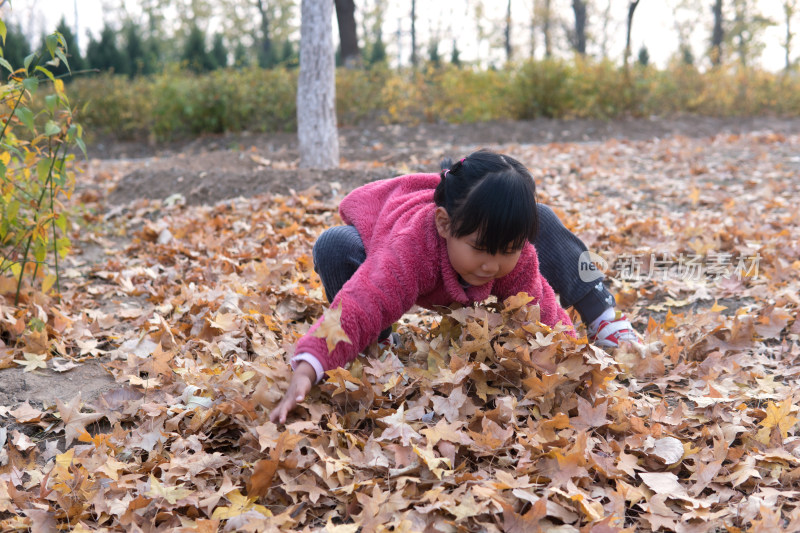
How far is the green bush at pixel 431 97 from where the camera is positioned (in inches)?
421

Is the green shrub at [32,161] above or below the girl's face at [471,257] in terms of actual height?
above

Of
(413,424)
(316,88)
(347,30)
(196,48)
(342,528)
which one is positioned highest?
(196,48)

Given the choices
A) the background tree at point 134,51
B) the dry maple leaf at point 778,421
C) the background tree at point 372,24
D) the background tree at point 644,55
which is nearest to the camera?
the dry maple leaf at point 778,421

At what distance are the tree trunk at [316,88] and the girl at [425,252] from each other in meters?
3.93

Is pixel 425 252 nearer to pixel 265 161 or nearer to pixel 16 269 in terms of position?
pixel 16 269

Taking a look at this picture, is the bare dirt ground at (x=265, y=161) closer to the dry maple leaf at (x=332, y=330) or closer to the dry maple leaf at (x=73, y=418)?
the dry maple leaf at (x=73, y=418)

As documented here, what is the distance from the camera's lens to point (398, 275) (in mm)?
1865

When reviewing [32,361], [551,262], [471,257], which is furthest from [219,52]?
[471,257]

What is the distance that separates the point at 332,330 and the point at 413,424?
375 mm

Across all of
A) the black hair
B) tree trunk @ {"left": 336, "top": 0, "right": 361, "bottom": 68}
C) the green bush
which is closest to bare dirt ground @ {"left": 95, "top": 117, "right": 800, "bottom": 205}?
the green bush

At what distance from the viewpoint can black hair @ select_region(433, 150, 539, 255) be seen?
1.72 meters

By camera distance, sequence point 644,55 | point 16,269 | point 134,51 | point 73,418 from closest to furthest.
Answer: point 73,418 → point 16,269 → point 134,51 → point 644,55

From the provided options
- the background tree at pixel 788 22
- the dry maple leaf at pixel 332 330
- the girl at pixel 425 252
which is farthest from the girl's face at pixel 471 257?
the background tree at pixel 788 22

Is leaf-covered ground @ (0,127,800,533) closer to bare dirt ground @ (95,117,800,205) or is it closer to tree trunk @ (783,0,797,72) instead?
bare dirt ground @ (95,117,800,205)
